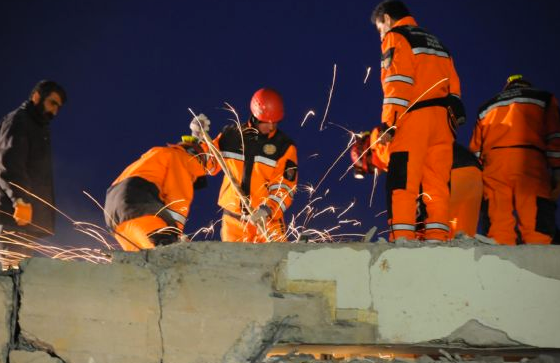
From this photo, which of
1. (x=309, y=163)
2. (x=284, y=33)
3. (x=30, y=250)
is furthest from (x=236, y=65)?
(x=30, y=250)

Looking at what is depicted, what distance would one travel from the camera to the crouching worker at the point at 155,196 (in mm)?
Result: 3877

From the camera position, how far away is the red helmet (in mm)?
5609

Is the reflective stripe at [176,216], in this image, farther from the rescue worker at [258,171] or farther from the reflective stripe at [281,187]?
the reflective stripe at [281,187]

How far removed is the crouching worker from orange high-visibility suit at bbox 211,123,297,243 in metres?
0.61

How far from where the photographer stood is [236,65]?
32.5 metres

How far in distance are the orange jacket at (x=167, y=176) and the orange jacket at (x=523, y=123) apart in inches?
100

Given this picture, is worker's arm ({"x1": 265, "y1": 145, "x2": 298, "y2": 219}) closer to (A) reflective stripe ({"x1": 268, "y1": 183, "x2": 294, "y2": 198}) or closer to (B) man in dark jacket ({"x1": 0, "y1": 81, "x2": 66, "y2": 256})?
(A) reflective stripe ({"x1": 268, "y1": 183, "x2": 294, "y2": 198})

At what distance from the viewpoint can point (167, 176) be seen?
4445 millimetres

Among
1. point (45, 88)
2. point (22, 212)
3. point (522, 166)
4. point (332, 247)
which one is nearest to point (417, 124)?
point (522, 166)

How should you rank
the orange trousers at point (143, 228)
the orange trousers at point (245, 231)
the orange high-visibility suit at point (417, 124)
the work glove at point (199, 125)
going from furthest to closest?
the orange trousers at point (245, 231) < the work glove at point (199, 125) < the orange high-visibility suit at point (417, 124) < the orange trousers at point (143, 228)

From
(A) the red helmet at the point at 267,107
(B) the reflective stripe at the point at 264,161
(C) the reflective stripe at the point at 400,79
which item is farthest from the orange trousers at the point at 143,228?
(A) the red helmet at the point at 267,107

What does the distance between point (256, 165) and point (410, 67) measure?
182cm

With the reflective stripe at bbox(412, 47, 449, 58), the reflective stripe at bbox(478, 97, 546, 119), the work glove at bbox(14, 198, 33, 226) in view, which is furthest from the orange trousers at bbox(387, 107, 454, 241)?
the work glove at bbox(14, 198, 33, 226)

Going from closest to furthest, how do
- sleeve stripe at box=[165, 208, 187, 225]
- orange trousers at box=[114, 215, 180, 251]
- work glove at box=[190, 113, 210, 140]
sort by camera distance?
orange trousers at box=[114, 215, 180, 251], sleeve stripe at box=[165, 208, 187, 225], work glove at box=[190, 113, 210, 140]
